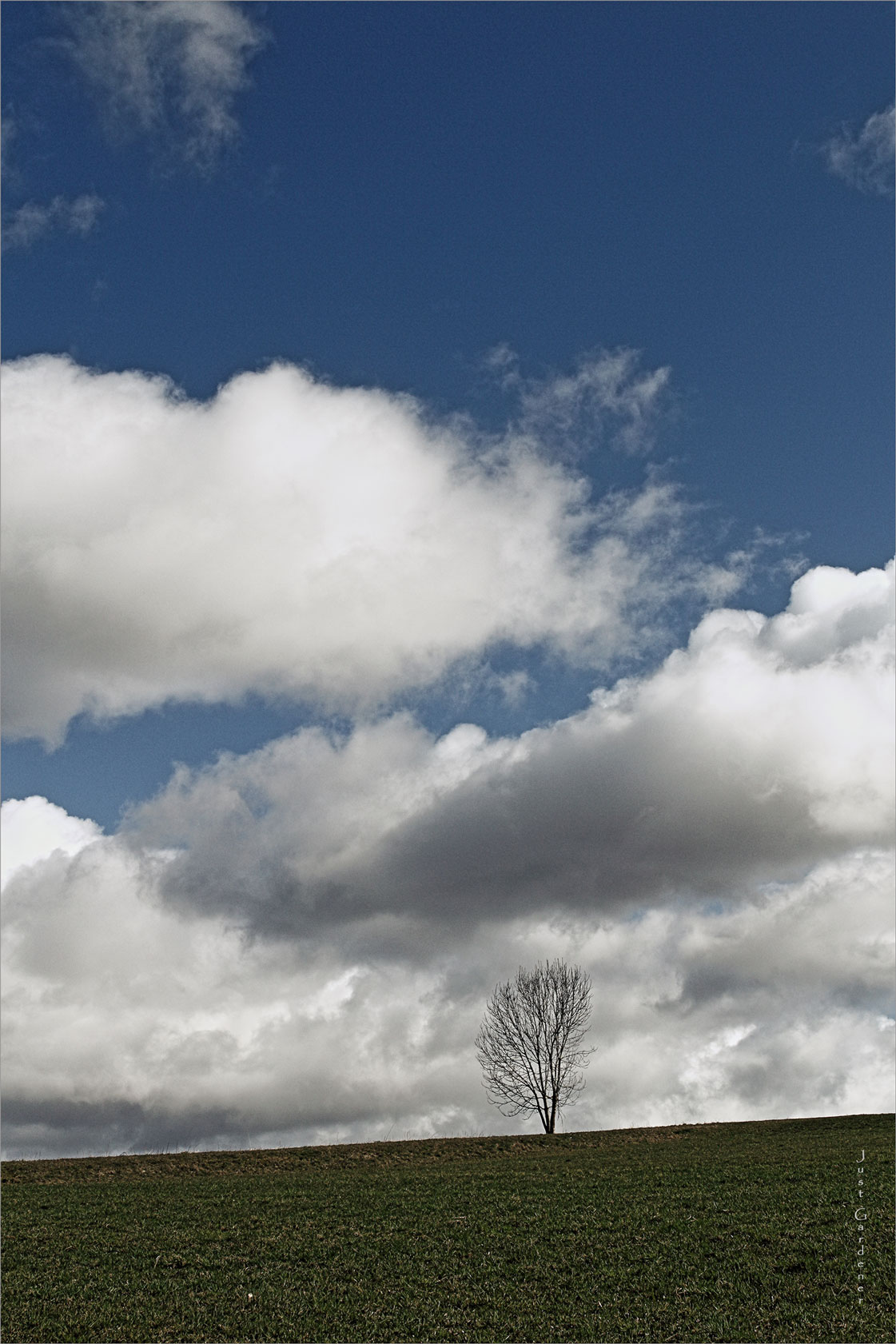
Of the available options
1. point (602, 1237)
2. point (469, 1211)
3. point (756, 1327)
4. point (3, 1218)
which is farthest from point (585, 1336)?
point (3, 1218)

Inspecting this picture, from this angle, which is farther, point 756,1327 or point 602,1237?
point 602,1237

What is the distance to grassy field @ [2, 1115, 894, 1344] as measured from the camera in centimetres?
2180

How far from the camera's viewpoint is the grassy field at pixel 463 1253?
71.5 ft

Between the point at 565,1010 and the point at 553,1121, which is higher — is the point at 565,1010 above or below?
above

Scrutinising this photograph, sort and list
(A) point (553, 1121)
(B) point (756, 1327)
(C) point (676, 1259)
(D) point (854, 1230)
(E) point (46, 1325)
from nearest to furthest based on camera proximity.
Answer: (B) point (756, 1327)
(E) point (46, 1325)
(C) point (676, 1259)
(D) point (854, 1230)
(A) point (553, 1121)

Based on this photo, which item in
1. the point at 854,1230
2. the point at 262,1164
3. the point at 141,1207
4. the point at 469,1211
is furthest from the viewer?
the point at 262,1164

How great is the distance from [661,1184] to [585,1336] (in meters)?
15.6

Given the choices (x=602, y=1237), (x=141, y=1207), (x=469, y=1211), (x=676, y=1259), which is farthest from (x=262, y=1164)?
(x=676, y=1259)

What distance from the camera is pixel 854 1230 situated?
2745 centimetres

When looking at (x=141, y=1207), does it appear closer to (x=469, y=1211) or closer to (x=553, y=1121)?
(x=469, y=1211)

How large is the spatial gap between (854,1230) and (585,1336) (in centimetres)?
1048

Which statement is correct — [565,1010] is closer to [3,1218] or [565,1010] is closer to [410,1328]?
[3,1218]

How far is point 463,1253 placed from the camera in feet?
88.6

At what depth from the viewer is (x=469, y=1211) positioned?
32000 millimetres
